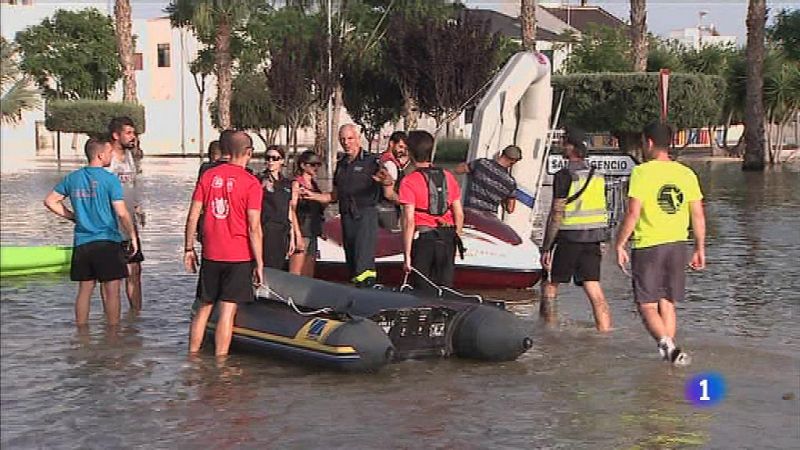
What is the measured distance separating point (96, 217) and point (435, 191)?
255 cm

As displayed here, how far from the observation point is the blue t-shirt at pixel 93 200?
29.7ft

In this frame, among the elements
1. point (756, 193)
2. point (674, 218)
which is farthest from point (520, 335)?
point (756, 193)

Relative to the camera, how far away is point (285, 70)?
4375 centimetres

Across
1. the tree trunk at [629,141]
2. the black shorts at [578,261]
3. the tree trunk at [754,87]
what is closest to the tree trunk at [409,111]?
the tree trunk at [629,141]

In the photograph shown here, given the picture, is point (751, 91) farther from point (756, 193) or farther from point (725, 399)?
point (725, 399)

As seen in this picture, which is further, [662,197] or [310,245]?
[310,245]

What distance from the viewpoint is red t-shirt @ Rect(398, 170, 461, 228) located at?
9156 mm

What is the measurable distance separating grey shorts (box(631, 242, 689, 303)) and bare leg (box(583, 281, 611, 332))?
1.17m

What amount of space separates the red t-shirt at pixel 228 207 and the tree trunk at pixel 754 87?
34297mm

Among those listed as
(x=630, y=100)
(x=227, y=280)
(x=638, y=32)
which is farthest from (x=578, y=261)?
(x=638, y=32)

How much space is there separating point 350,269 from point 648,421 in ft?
15.3

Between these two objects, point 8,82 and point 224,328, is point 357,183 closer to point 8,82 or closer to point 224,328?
point 224,328

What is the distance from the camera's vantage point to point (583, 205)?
31.4ft

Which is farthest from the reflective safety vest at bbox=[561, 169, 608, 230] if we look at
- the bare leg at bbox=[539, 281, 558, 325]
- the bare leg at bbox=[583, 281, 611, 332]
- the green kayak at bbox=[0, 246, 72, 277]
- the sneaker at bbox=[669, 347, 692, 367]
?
the green kayak at bbox=[0, 246, 72, 277]
